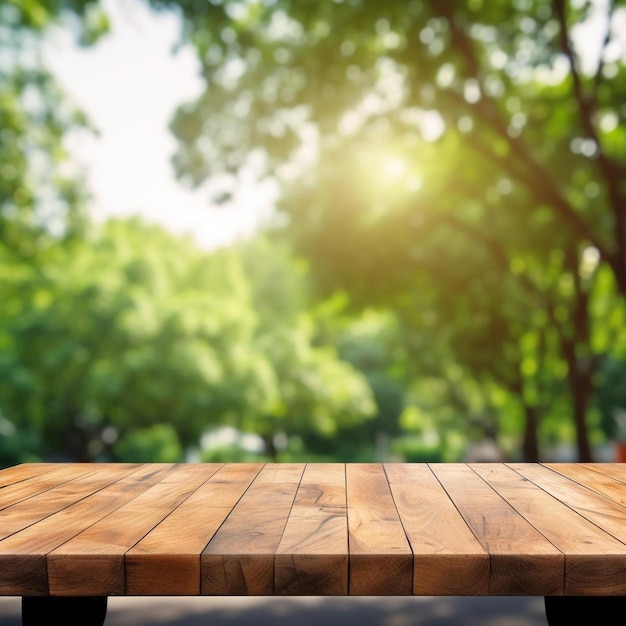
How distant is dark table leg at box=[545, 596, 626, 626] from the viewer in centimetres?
238

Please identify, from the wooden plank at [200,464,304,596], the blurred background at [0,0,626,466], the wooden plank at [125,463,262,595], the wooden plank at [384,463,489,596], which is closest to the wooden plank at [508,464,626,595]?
the wooden plank at [384,463,489,596]

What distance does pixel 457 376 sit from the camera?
2323 cm

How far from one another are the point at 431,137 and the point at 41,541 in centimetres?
981

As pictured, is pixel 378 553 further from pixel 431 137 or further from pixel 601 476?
pixel 431 137

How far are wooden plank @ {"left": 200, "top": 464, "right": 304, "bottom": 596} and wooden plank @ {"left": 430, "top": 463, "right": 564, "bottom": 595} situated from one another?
528mm

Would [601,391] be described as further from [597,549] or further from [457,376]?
[597,549]

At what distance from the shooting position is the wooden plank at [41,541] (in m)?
1.86

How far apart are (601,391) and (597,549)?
92.8ft

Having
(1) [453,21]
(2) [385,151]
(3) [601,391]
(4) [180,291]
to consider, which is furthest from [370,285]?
(3) [601,391]

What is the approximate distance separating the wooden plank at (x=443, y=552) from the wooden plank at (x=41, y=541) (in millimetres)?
897

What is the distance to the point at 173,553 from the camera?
1836 millimetres

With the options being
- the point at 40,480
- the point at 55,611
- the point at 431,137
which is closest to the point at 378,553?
the point at 55,611

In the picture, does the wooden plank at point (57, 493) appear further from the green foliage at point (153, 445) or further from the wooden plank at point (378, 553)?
the green foliage at point (153, 445)

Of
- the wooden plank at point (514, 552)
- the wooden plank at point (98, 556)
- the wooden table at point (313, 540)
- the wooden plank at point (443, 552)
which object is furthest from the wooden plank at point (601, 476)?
the wooden plank at point (98, 556)
